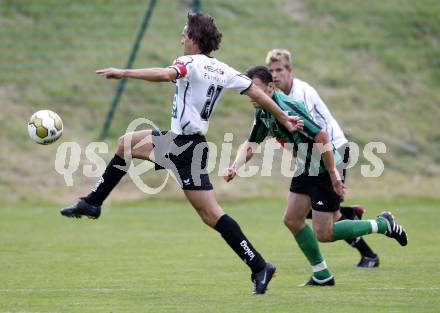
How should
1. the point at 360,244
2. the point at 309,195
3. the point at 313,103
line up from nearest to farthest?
1. the point at 309,195
2. the point at 313,103
3. the point at 360,244

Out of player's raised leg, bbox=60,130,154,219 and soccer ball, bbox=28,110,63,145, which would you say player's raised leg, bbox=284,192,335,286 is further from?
soccer ball, bbox=28,110,63,145

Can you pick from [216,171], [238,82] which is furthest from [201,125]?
[216,171]

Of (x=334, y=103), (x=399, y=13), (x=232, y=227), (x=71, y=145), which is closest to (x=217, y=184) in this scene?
(x=71, y=145)

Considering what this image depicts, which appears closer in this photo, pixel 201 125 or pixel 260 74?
pixel 201 125

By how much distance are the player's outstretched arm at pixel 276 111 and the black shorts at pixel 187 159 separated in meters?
0.57

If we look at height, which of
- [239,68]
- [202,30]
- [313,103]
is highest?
[202,30]

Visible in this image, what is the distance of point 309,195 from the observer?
826cm

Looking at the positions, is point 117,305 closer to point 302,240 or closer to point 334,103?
point 302,240

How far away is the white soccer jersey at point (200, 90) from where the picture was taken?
743 cm

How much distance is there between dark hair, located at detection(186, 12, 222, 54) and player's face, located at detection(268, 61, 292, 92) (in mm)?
1674

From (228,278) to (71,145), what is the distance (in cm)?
1017

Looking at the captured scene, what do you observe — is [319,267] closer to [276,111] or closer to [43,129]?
[276,111]

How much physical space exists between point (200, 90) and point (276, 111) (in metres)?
0.64

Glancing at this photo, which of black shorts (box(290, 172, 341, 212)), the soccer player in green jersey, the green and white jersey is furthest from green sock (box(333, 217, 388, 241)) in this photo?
the green and white jersey
